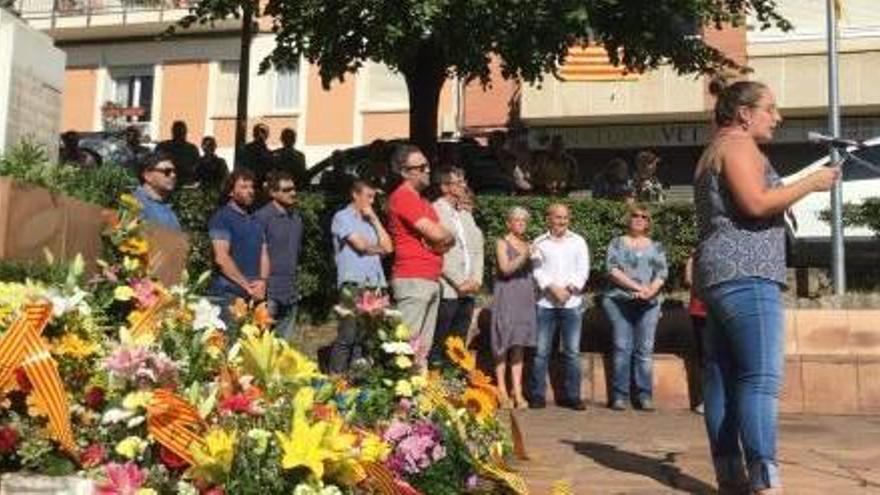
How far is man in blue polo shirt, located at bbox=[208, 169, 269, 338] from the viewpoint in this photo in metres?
9.03

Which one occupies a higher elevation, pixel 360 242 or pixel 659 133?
pixel 659 133

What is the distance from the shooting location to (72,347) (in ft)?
15.5

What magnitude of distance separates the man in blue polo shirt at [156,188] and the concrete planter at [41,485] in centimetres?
392

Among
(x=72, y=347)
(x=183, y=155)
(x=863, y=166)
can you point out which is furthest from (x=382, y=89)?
(x=72, y=347)

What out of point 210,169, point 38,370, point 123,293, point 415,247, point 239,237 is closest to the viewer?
point 38,370

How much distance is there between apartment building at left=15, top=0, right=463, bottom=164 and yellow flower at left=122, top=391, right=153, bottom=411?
85.5 feet

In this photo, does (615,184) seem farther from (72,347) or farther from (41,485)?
(41,485)

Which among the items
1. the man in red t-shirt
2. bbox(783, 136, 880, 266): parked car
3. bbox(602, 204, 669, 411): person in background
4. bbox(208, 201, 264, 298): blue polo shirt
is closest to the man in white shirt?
bbox(602, 204, 669, 411): person in background

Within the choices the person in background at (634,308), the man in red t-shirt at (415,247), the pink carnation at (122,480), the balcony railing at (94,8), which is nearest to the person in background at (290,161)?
the person in background at (634,308)

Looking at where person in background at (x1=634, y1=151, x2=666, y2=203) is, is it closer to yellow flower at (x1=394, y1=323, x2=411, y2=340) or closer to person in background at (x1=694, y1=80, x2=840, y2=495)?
yellow flower at (x1=394, y1=323, x2=411, y2=340)

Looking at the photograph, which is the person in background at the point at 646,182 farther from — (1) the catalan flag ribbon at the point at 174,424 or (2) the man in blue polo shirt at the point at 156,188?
(1) the catalan flag ribbon at the point at 174,424

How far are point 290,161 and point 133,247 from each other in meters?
10.8

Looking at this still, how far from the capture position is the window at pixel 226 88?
34500 mm

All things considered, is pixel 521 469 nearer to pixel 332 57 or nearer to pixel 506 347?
pixel 506 347
